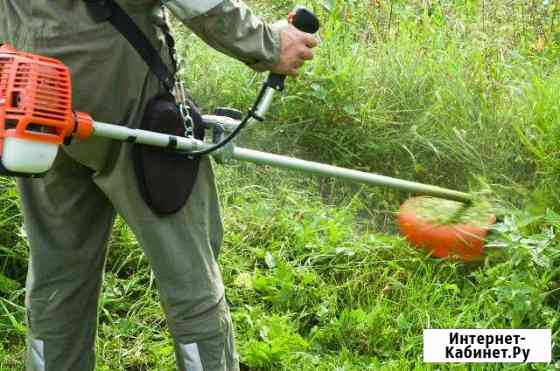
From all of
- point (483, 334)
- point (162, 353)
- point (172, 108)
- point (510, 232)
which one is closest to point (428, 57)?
point (510, 232)

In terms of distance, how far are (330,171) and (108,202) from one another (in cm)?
73

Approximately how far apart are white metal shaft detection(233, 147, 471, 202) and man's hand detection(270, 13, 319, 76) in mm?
303

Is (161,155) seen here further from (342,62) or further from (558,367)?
(342,62)

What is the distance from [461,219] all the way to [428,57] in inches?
49.3

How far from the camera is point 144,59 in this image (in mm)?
2332

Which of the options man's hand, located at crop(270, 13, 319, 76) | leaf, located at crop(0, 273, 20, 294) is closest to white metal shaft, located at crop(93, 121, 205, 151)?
man's hand, located at crop(270, 13, 319, 76)

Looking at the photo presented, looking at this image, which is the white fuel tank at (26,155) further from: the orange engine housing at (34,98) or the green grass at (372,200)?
the green grass at (372,200)

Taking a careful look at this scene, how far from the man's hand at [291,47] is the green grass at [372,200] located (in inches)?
47.1

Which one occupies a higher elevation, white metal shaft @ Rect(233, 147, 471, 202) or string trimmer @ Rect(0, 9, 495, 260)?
string trimmer @ Rect(0, 9, 495, 260)

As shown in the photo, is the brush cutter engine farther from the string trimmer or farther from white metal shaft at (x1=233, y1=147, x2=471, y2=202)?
white metal shaft at (x1=233, y1=147, x2=471, y2=202)

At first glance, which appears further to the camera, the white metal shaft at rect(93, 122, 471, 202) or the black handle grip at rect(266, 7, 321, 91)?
the black handle grip at rect(266, 7, 321, 91)

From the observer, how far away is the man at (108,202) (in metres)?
2.28

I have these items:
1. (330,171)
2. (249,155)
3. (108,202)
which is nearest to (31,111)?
(108,202)

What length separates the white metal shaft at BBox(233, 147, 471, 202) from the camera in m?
2.68
